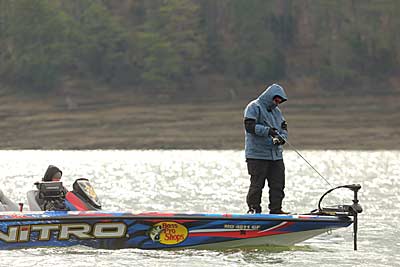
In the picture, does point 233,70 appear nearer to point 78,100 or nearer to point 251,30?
point 251,30

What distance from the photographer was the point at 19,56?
68.1 m

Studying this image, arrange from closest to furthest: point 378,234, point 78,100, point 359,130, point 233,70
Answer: point 378,234 → point 359,130 → point 78,100 → point 233,70

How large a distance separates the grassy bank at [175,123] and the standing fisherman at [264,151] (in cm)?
3109

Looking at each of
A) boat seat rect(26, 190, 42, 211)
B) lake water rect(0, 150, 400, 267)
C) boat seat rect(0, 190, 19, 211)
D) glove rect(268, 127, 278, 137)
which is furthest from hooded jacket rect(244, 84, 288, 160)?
boat seat rect(0, 190, 19, 211)

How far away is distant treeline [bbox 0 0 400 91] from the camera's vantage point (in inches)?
2606

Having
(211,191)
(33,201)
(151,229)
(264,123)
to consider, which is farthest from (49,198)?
(211,191)

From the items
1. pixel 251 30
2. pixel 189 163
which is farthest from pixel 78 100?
pixel 189 163

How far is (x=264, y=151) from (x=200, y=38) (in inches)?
2232

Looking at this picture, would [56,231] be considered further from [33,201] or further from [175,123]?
[175,123]

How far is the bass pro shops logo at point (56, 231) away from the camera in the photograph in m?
12.1

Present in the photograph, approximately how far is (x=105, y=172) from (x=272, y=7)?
4255 cm

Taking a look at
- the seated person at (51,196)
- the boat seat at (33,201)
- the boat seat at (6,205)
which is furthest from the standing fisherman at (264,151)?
the boat seat at (6,205)

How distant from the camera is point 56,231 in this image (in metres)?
12.1

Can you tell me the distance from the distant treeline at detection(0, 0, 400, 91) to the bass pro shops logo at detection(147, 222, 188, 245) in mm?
52709
